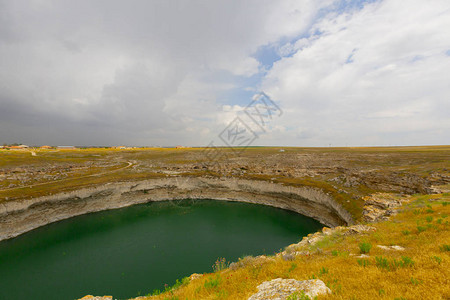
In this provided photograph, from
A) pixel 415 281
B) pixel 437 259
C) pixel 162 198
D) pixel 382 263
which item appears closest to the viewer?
pixel 415 281

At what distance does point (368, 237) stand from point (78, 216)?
5106 centimetres


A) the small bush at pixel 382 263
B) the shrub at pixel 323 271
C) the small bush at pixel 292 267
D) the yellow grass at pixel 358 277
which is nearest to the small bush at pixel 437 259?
the yellow grass at pixel 358 277

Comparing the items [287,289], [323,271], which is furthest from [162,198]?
[287,289]

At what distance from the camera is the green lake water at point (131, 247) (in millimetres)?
19406

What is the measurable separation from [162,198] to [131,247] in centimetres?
2338

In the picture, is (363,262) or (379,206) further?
(379,206)

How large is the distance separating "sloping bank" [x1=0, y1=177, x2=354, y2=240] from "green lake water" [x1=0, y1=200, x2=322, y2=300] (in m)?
→ 2.12

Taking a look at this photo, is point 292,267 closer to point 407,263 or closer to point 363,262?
point 363,262

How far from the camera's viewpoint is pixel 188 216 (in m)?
39.5

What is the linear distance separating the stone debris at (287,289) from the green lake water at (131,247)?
17.3 m

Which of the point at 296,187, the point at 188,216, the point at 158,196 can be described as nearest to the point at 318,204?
the point at 296,187

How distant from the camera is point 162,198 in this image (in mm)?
49750

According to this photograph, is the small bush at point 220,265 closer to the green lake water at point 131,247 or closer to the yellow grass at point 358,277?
the yellow grass at point 358,277

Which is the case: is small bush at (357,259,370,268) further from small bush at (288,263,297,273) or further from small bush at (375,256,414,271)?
small bush at (288,263,297,273)
